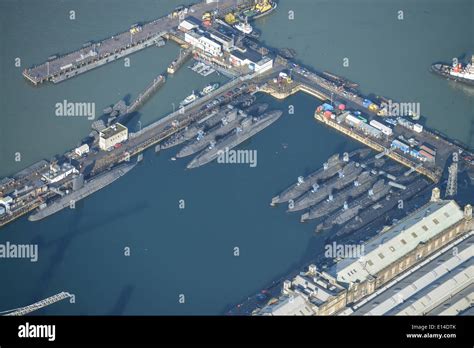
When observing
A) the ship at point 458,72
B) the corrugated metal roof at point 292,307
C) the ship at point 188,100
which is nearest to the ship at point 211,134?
the ship at point 188,100

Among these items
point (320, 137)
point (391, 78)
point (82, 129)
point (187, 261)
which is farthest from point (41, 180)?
point (391, 78)

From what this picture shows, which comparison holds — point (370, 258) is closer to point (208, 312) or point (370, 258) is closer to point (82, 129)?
point (208, 312)

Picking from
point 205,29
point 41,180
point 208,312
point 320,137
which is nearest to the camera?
point 208,312

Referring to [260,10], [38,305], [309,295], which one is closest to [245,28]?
[260,10]

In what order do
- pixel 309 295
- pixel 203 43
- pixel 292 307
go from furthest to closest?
pixel 203 43 → pixel 309 295 → pixel 292 307

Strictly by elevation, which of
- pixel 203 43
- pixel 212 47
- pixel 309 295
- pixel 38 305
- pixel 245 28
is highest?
pixel 245 28

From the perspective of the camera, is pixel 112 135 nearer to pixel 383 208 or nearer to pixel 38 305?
pixel 38 305

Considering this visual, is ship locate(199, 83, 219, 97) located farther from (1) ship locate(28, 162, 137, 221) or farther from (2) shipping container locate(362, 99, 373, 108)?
(2) shipping container locate(362, 99, 373, 108)
